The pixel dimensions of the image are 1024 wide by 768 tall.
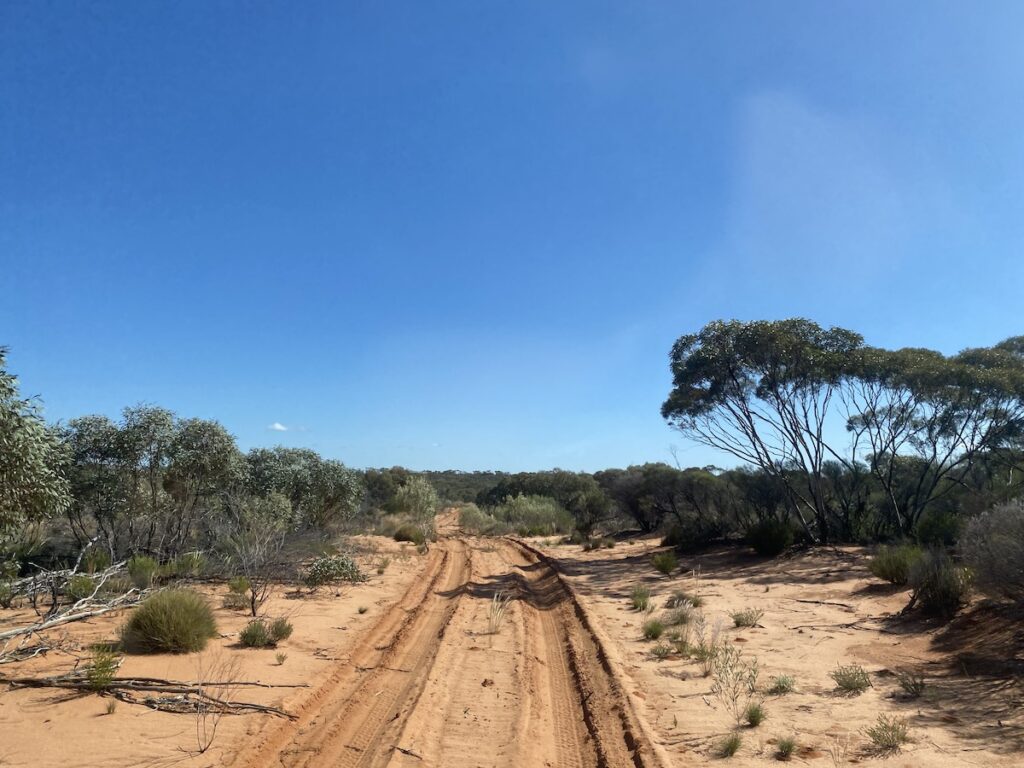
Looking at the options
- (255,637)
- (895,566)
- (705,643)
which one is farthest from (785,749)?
(895,566)

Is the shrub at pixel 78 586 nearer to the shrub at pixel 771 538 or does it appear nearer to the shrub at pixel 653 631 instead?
the shrub at pixel 653 631

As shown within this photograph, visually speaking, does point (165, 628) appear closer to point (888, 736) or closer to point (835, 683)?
point (888, 736)

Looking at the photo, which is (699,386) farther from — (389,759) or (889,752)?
(389,759)

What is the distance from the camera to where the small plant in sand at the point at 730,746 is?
18.3 ft

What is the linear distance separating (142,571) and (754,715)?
1153cm

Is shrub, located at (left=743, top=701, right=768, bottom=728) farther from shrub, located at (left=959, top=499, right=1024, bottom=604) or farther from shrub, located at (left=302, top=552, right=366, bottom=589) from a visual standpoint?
shrub, located at (left=302, top=552, right=366, bottom=589)

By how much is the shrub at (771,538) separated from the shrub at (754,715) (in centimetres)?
1600

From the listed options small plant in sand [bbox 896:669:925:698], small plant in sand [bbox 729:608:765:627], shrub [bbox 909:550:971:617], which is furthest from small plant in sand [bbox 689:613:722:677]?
shrub [bbox 909:550:971:617]

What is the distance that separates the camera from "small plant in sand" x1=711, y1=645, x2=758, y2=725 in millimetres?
6867

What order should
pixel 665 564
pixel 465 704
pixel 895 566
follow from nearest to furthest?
1. pixel 465 704
2. pixel 895 566
3. pixel 665 564

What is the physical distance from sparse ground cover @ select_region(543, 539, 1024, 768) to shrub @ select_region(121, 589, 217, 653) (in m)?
6.05

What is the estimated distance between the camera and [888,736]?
5.55 meters

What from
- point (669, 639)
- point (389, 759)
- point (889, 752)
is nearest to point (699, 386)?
point (669, 639)

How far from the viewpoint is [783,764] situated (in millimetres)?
5328
